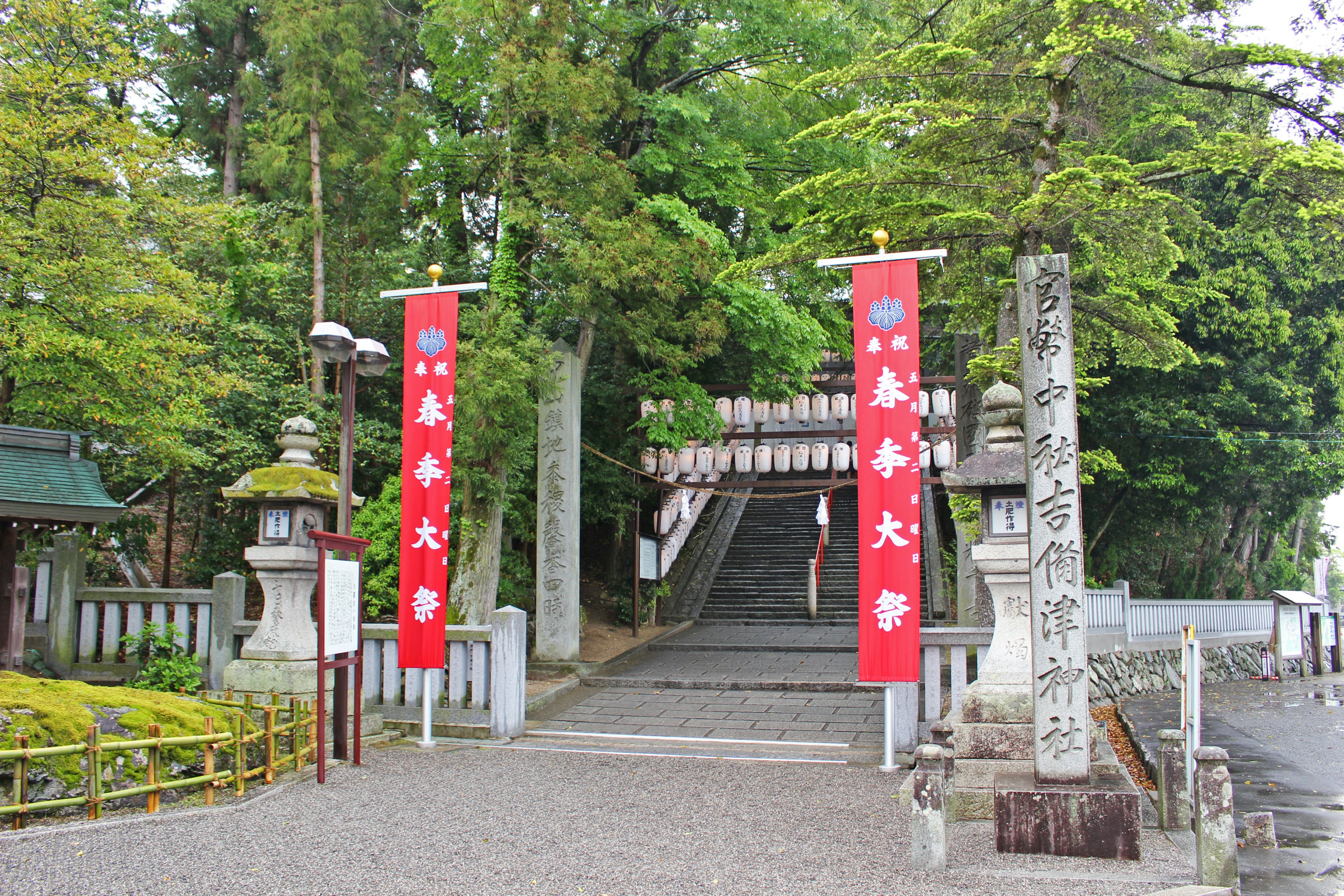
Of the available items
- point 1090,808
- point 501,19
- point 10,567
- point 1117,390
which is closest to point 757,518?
point 1117,390

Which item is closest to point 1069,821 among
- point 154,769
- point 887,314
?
point 887,314

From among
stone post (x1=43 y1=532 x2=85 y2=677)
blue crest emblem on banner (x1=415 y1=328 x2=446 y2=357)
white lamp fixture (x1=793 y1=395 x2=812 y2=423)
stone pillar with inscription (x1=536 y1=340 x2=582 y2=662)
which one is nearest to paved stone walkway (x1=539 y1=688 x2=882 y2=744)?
stone pillar with inscription (x1=536 y1=340 x2=582 y2=662)

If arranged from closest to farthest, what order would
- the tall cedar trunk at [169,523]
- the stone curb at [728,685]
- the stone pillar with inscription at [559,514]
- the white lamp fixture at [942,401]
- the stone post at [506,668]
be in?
the stone post at [506,668] → the stone curb at [728,685] → the tall cedar trunk at [169,523] → the stone pillar with inscription at [559,514] → the white lamp fixture at [942,401]

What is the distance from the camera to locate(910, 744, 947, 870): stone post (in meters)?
4.88

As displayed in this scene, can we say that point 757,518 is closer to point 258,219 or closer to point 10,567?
point 258,219

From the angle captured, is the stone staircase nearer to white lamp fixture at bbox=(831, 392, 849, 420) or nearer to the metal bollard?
white lamp fixture at bbox=(831, 392, 849, 420)

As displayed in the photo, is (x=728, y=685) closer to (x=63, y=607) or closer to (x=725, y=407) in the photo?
(x=725, y=407)

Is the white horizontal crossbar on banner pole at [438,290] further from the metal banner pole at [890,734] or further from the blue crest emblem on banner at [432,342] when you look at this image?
the metal banner pole at [890,734]

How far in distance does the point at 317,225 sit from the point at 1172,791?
13.8 metres

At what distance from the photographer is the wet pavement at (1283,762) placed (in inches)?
212

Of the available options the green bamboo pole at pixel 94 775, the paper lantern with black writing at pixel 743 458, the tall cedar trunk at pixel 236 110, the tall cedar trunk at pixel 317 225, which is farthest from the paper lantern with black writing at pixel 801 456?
the green bamboo pole at pixel 94 775

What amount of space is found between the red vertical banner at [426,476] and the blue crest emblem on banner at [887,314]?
4072mm

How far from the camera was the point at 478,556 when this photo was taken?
12.4m

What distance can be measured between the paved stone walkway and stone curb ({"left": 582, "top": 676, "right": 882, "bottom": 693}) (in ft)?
0.27
